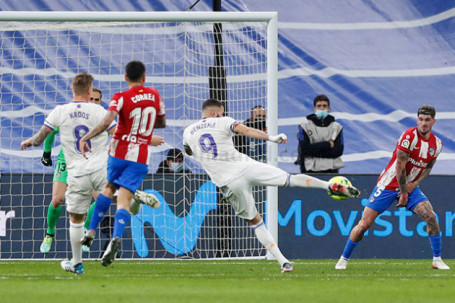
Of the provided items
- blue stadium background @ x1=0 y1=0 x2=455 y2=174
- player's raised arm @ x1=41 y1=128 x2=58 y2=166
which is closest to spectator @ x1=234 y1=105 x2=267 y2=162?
blue stadium background @ x1=0 y1=0 x2=455 y2=174

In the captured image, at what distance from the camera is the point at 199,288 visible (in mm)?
8445

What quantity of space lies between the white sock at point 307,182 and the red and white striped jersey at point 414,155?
151 cm

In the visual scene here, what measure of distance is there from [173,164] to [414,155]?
4345 millimetres

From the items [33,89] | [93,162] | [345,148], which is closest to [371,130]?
[345,148]

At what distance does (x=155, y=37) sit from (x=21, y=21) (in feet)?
9.37

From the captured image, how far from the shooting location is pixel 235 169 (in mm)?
11203

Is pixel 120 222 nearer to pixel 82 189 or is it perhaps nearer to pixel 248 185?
pixel 82 189

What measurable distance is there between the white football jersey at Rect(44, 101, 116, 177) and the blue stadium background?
6202mm

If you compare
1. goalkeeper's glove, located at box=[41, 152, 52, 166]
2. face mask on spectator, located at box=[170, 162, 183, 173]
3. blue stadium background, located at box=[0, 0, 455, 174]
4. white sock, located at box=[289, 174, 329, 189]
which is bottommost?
white sock, located at box=[289, 174, 329, 189]

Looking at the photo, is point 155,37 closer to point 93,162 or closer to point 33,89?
point 33,89

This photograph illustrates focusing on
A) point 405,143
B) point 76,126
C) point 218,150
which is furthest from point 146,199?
point 405,143

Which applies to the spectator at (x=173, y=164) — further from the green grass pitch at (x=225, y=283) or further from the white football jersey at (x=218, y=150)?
the white football jersey at (x=218, y=150)

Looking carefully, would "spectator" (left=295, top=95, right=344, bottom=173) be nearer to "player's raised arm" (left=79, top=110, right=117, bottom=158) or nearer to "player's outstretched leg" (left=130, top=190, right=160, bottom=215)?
"player's outstretched leg" (left=130, top=190, right=160, bottom=215)

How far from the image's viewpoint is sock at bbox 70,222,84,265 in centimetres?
1018
